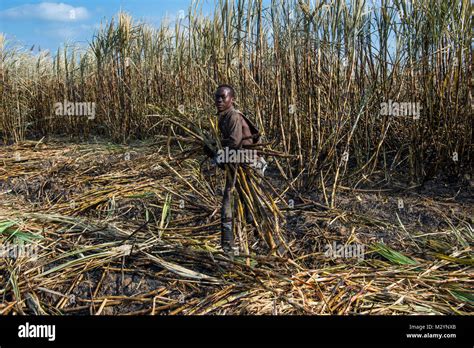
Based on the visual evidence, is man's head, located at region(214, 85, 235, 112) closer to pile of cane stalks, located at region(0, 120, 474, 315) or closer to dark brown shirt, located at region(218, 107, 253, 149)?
dark brown shirt, located at region(218, 107, 253, 149)

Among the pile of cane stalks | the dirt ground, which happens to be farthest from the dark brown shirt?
the dirt ground

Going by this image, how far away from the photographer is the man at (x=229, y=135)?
1.98 metres

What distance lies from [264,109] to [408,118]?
3.82ft

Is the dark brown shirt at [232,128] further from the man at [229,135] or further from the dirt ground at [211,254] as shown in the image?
the dirt ground at [211,254]

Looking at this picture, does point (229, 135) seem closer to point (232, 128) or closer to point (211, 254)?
point (232, 128)

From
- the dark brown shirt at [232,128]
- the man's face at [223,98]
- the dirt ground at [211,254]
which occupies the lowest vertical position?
the dirt ground at [211,254]

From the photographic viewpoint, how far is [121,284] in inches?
82.1

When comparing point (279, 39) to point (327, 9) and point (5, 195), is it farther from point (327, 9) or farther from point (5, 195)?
point (5, 195)

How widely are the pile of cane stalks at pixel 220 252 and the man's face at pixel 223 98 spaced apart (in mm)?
133

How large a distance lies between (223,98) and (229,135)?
17 centimetres

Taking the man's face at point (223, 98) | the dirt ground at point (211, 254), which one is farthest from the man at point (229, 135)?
the dirt ground at point (211, 254)

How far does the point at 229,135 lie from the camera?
6.51ft
